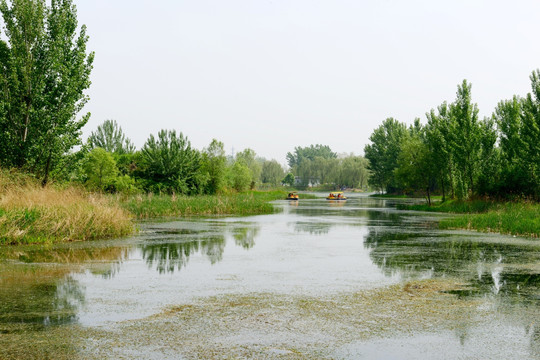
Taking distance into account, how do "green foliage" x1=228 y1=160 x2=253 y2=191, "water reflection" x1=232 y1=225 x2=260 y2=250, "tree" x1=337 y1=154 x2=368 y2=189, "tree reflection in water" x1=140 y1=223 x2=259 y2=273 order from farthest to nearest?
"tree" x1=337 y1=154 x2=368 y2=189 → "green foliage" x1=228 y1=160 x2=253 y2=191 → "water reflection" x1=232 y1=225 x2=260 y2=250 → "tree reflection in water" x1=140 y1=223 x2=259 y2=273

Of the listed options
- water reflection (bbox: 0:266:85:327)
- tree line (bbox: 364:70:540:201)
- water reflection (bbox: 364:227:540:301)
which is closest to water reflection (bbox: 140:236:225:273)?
water reflection (bbox: 0:266:85:327)

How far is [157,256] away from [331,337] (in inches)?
352

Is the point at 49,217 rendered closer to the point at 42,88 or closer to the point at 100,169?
the point at 42,88

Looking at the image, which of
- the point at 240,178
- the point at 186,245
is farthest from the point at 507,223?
the point at 240,178

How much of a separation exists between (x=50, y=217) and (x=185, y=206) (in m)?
16.4

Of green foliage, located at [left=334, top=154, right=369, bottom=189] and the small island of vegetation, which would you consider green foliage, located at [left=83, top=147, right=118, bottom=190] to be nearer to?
the small island of vegetation

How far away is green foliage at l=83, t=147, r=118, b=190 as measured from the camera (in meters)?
45.9

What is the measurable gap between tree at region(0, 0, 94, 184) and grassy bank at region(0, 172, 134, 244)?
442cm

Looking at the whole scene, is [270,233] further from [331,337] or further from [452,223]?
[331,337]

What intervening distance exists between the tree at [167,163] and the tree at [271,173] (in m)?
94.4

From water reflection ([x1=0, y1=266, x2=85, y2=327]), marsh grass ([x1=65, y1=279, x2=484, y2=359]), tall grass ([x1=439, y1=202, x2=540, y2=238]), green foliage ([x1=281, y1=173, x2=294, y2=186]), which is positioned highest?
green foliage ([x1=281, y1=173, x2=294, y2=186])

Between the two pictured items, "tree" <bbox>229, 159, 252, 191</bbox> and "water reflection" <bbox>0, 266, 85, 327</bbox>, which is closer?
"water reflection" <bbox>0, 266, 85, 327</bbox>

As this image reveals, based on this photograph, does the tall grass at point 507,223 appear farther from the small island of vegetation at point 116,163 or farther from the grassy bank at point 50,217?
the grassy bank at point 50,217

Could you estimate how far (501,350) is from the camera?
6383 mm
